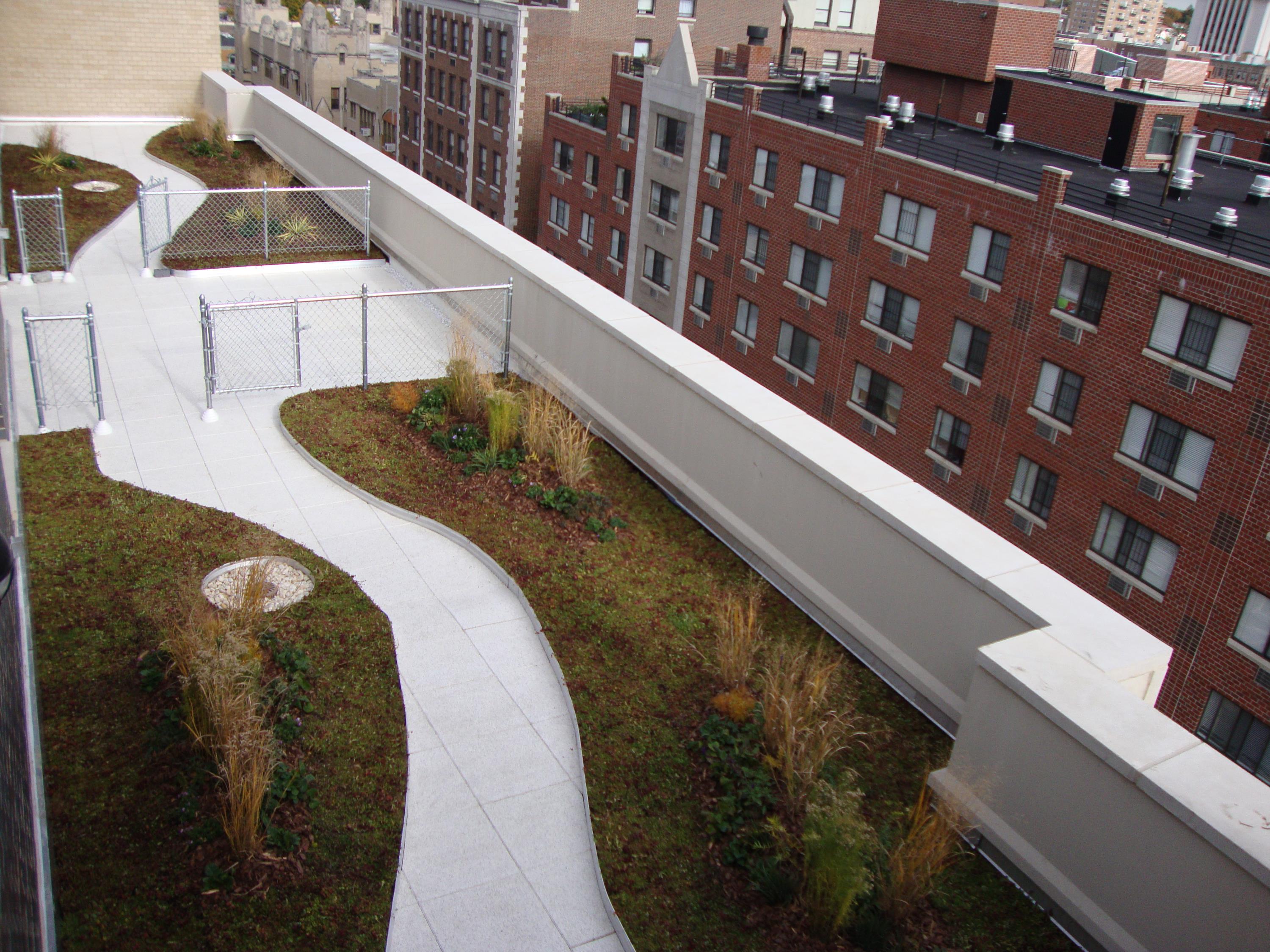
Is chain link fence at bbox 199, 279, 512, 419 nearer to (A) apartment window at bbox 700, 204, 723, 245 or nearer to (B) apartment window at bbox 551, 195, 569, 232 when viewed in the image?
(A) apartment window at bbox 700, 204, 723, 245

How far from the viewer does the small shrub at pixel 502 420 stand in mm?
10992

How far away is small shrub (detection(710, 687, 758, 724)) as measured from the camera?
7.64 m

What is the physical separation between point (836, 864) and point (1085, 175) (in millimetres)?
32502

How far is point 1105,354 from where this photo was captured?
90.3ft

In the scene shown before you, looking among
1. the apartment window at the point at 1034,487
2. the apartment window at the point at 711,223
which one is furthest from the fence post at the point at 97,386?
the apartment window at the point at 711,223

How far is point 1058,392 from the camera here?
29.4 meters

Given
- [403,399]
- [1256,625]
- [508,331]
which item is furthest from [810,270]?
[403,399]

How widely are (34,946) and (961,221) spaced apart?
1209 inches

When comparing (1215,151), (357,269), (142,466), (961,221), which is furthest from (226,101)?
(1215,151)

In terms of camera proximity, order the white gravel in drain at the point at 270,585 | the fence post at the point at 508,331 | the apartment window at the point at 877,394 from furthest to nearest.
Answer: the apartment window at the point at 877,394
the fence post at the point at 508,331
the white gravel in drain at the point at 270,585

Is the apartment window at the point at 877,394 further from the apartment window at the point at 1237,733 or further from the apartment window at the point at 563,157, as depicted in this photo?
the apartment window at the point at 563,157

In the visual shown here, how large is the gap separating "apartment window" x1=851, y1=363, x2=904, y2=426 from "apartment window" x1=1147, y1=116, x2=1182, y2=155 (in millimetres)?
10918

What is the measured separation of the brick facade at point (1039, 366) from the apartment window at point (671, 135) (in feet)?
14.1

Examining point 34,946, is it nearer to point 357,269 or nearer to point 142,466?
point 142,466
